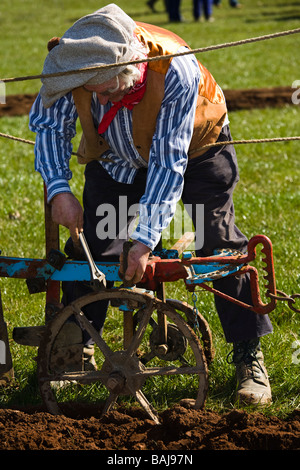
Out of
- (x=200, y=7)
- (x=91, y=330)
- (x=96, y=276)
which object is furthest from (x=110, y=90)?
(x=200, y=7)

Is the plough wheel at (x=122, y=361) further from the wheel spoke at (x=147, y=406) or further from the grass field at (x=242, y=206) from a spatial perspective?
the grass field at (x=242, y=206)

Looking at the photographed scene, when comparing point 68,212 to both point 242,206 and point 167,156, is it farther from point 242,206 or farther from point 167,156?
point 242,206

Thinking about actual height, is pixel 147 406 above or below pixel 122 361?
below

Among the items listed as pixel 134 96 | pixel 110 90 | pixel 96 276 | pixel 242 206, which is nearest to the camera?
pixel 110 90

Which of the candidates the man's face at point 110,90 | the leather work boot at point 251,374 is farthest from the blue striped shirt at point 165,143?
the leather work boot at point 251,374

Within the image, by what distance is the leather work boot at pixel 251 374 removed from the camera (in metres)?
3.44

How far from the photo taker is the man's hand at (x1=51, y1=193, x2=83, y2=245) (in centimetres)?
322

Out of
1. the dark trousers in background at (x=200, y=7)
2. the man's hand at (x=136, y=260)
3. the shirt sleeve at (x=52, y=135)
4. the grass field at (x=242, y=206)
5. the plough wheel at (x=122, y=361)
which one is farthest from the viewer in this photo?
the dark trousers in background at (x=200, y=7)

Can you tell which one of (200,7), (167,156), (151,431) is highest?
(200,7)

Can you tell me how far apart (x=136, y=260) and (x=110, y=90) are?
0.71 meters

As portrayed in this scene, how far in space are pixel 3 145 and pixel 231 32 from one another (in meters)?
12.5

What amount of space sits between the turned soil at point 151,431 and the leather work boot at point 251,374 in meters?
0.22

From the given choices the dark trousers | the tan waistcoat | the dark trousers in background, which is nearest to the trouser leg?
the dark trousers

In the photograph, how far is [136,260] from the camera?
3004 mm
